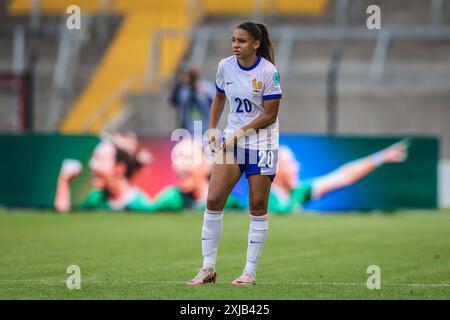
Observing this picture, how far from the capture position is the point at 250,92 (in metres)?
10.1

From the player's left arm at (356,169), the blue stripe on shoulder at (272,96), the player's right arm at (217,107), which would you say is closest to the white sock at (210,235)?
the player's right arm at (217,107)

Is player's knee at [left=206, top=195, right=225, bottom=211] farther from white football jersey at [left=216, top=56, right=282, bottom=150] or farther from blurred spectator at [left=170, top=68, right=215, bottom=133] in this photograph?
blurred spectator at [left=170, top=68, right=215, bottom=133]

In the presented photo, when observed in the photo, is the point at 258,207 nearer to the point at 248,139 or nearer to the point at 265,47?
the point at 248,139

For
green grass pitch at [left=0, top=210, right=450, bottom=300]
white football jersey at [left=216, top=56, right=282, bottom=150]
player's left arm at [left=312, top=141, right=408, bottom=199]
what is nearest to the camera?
green grass pitch at [left=0, top=210, right=450, bottom=300]

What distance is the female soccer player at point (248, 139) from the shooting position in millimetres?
10070

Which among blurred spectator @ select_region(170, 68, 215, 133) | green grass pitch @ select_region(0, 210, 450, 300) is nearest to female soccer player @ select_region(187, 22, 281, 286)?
green grass pitch @ select_region(0, 210, 450, 300)

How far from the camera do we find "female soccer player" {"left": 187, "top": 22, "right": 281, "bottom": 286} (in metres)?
10.1

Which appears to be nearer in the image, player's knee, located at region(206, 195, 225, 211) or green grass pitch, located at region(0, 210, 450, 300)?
green grass pitch, located at region(0, 210, 450, 300)

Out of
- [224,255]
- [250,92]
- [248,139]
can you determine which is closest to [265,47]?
[250,92]

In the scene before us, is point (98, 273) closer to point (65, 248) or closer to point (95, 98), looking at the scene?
point (65, 248)

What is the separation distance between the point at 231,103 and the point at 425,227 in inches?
333

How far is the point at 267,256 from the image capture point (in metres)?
13.4

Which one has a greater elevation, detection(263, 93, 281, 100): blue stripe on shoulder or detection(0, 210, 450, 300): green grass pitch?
detection(263, 93, 281, 100): blue stripe on shoulder
